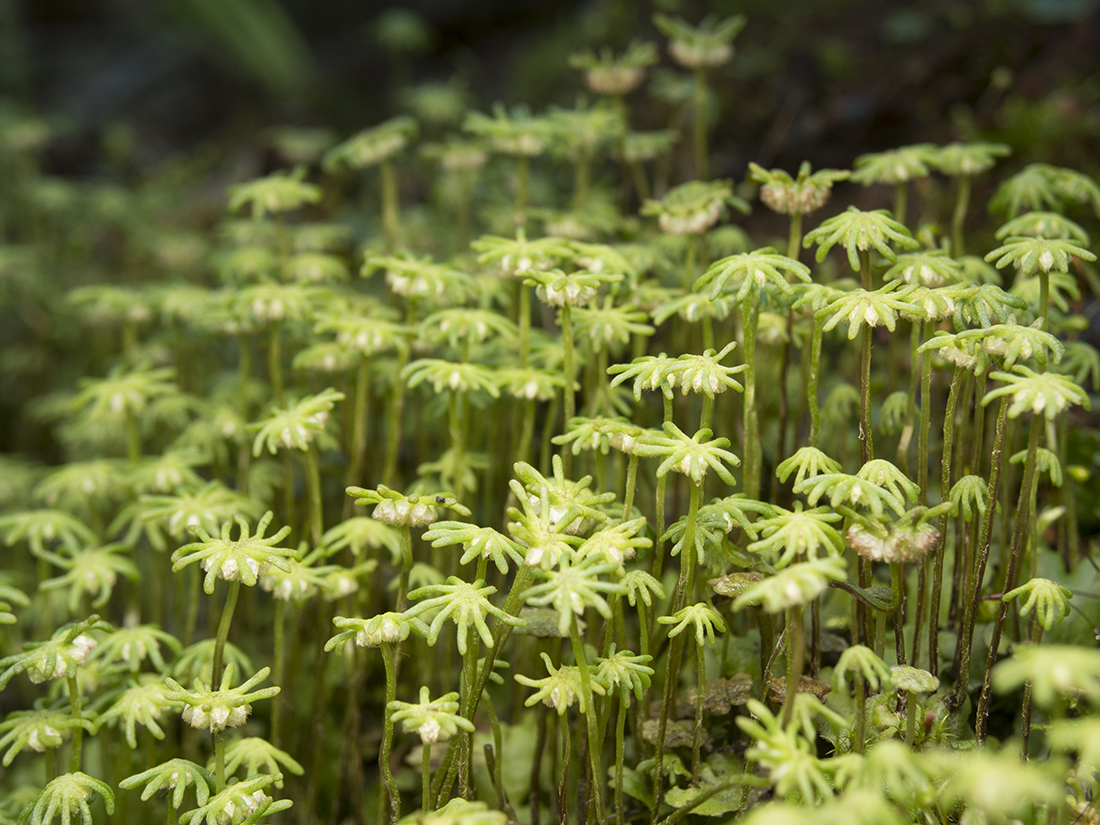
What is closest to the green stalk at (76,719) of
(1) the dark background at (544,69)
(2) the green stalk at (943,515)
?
(2) the green stalk at (943,515)

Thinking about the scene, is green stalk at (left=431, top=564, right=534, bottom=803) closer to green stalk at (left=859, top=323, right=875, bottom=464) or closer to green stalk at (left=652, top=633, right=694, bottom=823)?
green stalk at (left=652, top=633, right=694, bottom=823)

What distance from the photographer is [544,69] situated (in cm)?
575

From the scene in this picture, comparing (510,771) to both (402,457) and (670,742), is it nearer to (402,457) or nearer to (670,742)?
(670,742)

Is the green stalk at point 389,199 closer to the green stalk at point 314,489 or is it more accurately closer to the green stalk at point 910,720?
the green stalk at point 314,489

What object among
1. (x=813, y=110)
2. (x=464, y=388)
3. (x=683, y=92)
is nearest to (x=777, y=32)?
(x=813, y=110)

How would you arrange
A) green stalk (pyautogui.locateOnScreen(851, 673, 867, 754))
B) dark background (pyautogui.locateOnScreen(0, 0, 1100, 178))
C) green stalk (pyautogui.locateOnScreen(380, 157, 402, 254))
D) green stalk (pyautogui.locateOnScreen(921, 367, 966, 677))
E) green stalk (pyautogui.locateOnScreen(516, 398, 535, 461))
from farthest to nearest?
1. dark background (pyautogui.locateOnScreen(0, 0, 1100, 178))
2. green stalk (pyautogui.locateOnScreen(380, 157, 402, 254))
3. green stalk (pyautogui.locateOnScreen(516, 398, 535, 461))
4. green stalk (pyautogui.locateOnScreen(921, 367, 966, 677))
5. green stalk (pyautogui.locateOnScreen(851, 673, 867, 754))

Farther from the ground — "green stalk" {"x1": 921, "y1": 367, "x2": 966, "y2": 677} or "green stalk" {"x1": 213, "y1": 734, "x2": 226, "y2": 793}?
"green stalk" {"x1": 921, "y1": 367, "x2": 966, "y2": 677}

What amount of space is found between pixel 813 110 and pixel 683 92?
167 centimetres

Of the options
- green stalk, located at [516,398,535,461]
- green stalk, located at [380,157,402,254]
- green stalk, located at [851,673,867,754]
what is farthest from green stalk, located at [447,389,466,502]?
green stalk, located at [851,673,867,754]

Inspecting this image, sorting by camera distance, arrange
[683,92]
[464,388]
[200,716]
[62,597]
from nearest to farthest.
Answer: [200,716], [464,388], [62,597], [683,92]

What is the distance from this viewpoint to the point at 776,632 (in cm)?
235

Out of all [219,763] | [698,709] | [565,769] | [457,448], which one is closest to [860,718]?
[698,709]

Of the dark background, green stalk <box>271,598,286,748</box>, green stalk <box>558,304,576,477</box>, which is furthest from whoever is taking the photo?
the dark background

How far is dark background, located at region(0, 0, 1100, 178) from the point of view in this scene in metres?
4.37
